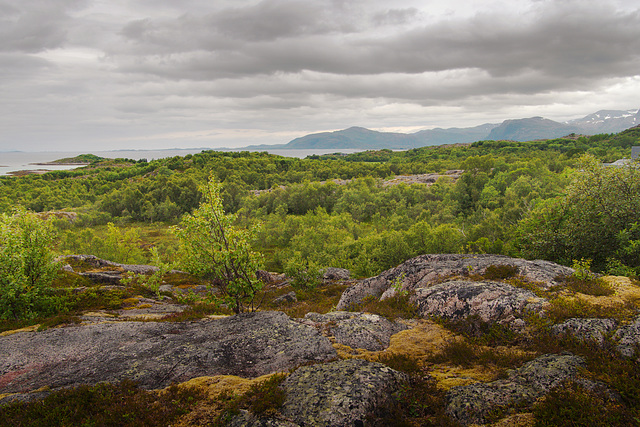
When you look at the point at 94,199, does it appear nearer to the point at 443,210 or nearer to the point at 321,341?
the point at 443,210

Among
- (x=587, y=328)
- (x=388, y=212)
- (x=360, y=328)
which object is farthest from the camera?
(x=388, y=212)

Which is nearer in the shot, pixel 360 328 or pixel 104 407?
pixel 104 407

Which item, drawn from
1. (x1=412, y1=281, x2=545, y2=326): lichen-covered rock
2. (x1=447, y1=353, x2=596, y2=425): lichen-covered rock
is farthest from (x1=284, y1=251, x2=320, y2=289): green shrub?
(x1=447, y1=353, x2=596, y2=425): lichen-covered rock

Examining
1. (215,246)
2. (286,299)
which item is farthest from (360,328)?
(286,299)

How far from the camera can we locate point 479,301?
13.2 m

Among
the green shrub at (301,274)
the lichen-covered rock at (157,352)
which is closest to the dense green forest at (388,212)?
the green shrub at (301,274)

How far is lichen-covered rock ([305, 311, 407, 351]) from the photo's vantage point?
Result: 12.2 metres

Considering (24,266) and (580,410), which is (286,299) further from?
(580,410)

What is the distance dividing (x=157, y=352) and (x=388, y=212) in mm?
107220

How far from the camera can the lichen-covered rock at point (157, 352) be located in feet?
34.8

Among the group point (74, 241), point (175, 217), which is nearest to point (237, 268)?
point (74, 241)

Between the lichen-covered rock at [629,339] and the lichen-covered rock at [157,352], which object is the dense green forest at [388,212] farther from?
the lichen-covered rock at [629,339]

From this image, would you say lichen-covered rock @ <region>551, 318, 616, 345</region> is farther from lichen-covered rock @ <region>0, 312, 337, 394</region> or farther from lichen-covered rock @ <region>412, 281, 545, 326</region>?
lichen-covered rock @ <region>0, 312, 337, 394</region>

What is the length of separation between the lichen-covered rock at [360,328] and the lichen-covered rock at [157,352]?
88 cm
